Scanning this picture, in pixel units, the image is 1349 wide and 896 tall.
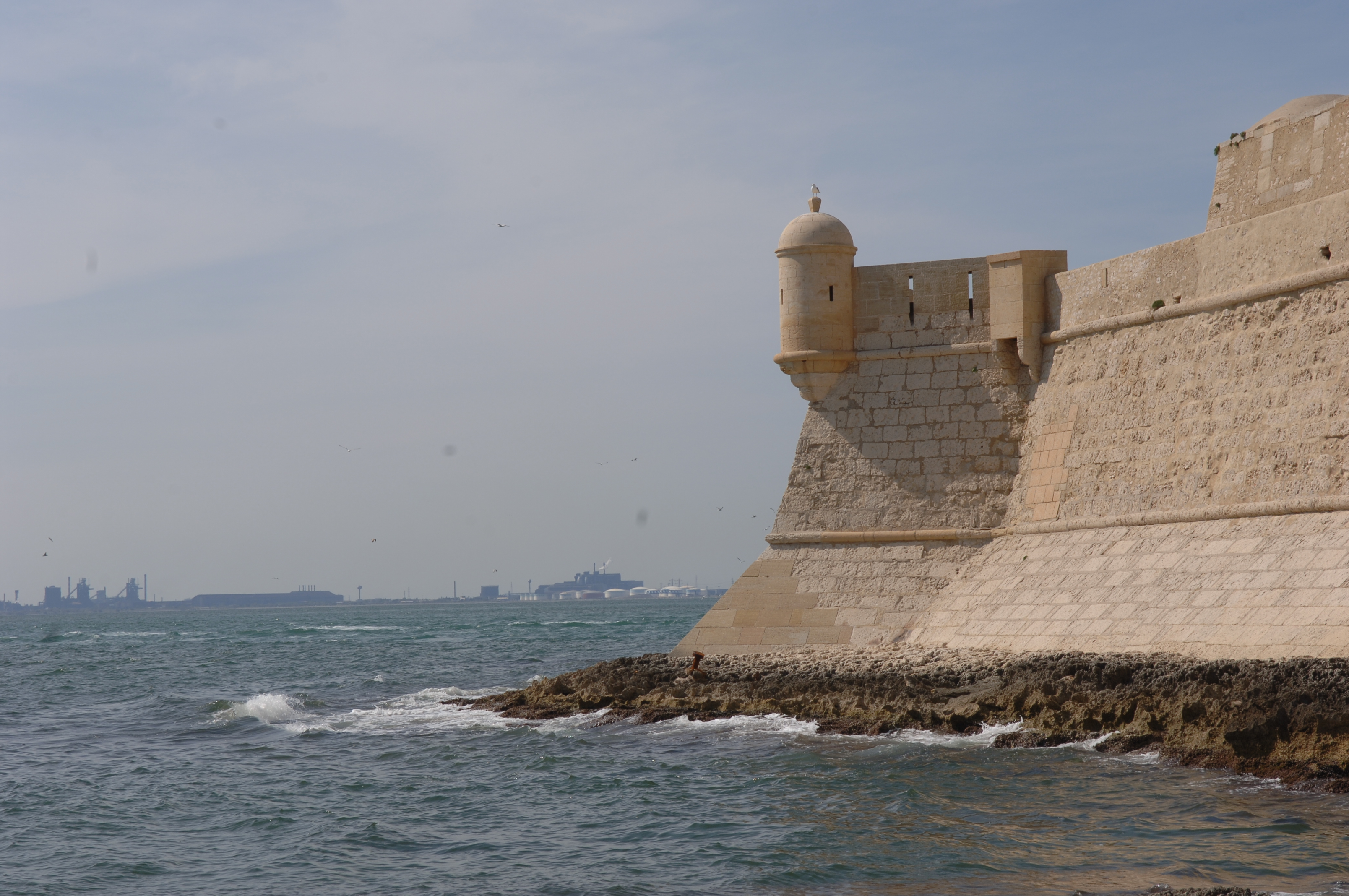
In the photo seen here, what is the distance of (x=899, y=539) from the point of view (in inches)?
642

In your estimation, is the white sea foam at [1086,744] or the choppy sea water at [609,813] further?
the white sea foam at [1086,744]

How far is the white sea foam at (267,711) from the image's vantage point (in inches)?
729

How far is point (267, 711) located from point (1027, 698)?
11688 millimetres

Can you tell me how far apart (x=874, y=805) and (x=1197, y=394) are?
249 inches

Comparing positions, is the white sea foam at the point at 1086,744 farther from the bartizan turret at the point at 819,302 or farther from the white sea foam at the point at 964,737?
the bartizan turret at the point at 819,302

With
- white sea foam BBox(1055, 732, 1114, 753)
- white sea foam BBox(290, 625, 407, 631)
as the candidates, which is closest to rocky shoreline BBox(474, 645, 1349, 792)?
white sea foam BBox(1055, 732, 1114, 753)

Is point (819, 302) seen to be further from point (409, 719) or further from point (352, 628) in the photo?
point (352, 628)

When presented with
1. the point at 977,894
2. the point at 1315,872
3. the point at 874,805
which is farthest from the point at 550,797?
the point at 1315,872

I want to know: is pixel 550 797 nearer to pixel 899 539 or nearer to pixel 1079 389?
pixel 899 539

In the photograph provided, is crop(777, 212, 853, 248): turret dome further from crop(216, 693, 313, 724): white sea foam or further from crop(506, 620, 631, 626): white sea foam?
crop(506, 620, 631, 626): white sea foam

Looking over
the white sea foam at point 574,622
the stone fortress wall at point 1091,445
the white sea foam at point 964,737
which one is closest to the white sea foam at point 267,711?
the stone fortress wall at point 1091,445

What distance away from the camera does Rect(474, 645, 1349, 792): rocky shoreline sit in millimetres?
9648

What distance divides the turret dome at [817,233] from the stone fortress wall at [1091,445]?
0.14 ft

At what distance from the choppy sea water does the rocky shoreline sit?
1.02ft
